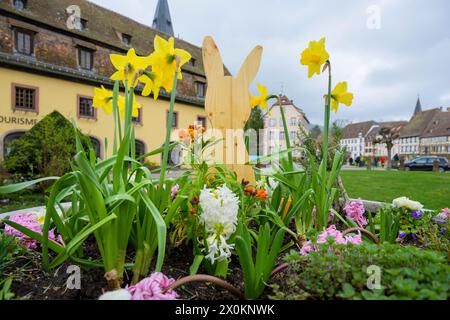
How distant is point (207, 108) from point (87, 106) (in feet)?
41.7

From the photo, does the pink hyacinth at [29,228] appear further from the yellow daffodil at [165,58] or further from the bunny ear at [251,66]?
the bunny ear at [251,66]

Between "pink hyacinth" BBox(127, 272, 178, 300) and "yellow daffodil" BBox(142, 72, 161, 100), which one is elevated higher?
"yellow daffodil" BBox(142, 72, 161, 100)

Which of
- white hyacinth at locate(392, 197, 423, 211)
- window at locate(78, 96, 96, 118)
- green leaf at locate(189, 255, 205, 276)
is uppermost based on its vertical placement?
window at locate(78, 96, 96, 118)

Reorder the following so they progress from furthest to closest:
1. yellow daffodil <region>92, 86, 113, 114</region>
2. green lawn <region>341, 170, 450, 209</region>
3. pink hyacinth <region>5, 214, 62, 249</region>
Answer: green lawn <region>341, 170, 450, 209</region> < yellow daffodil <region>92, 86, 113, 114</region> < pink hyacinth <region>5, 214, 62, 249</region>

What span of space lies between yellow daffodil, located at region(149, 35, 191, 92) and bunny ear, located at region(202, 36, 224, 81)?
81 centimetres

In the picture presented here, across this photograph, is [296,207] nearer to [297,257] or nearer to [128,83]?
[297,257]

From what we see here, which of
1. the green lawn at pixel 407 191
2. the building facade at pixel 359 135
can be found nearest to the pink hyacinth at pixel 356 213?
the green lawn at pixel 407 191

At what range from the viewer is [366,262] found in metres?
0.76

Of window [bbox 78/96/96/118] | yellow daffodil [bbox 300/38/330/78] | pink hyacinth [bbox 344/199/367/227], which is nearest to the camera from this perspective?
yellow daffodil [bbox 300/38/330/78]

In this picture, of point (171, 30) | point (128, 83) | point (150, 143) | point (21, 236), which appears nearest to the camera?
point (128, 83)

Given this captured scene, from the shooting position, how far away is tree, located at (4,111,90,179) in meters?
5.67

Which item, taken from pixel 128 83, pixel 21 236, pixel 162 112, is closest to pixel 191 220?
pixel 128 83

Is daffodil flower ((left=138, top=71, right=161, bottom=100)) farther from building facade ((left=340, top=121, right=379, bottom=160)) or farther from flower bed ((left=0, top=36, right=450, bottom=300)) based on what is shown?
building facade ((left=340, top=121, right=379, bottom=160))

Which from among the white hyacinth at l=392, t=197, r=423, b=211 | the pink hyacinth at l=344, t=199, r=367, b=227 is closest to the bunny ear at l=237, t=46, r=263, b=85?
the pink hyacinth at l=344, t=199, r=367, b=227
